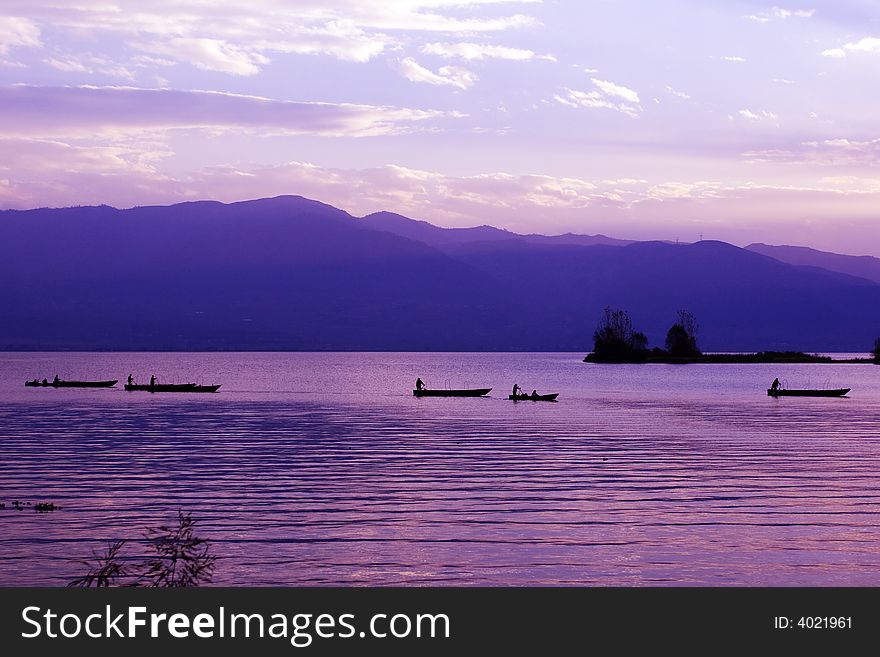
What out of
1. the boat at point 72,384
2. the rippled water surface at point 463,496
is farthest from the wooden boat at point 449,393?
the boat at point 72,384

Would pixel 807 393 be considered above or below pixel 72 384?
below

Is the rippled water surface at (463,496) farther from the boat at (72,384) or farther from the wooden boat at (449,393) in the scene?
the boat at (72,384)

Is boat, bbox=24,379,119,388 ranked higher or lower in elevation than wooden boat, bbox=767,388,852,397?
higher

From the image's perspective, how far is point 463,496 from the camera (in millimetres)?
46344

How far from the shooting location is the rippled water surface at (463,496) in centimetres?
3219

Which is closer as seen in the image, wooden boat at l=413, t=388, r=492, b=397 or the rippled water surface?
the rippled water surface

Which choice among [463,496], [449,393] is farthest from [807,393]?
[463,496]

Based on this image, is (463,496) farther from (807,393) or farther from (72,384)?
(72,384)

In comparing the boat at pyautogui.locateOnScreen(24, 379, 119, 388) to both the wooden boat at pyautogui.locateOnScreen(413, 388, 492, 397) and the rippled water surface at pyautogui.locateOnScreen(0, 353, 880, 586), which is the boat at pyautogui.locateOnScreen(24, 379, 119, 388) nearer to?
the wooden boat at pyautogui.locateOnScreen(413, 388, 492, 397)

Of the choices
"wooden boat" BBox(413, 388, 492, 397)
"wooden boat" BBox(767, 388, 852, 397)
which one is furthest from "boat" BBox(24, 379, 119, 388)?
"wooden boat" BBox(767, 388, 852, 397)

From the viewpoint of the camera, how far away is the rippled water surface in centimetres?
3219

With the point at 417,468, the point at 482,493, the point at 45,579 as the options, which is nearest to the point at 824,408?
the point at 417,468

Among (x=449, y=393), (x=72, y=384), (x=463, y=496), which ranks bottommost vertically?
(x=463, y=496)

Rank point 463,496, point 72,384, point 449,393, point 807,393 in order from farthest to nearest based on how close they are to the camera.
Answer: point 72,384 < point 807,393 < point 449,393 < point 463,496
